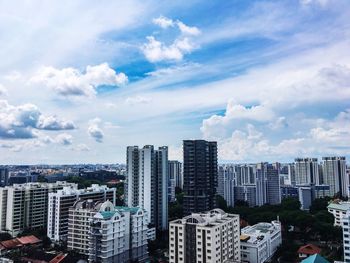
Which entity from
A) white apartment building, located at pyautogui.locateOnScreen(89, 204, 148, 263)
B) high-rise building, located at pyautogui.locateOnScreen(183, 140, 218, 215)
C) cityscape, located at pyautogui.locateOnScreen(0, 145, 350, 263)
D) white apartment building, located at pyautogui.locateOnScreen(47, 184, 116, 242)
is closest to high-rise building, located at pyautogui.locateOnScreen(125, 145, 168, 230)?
cityscape, located at pyautogui.locateOnScreen(0, 145, 350, 263)

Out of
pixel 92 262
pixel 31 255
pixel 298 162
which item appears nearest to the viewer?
pixel 92 262

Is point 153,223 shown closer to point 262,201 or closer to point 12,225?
point 12,225

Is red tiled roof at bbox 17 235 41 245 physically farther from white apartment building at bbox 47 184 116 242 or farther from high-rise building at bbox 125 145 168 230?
high-rise building at bbox 125 145 168 230

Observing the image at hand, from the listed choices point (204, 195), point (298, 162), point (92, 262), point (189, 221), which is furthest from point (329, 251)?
point (298, 162)

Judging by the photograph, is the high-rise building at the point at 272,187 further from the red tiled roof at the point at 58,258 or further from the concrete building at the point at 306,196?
the red tiled roof at the point at 58,258

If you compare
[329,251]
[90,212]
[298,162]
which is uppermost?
[298,162]

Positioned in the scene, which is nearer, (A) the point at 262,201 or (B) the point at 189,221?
(B) the point at 189,221
